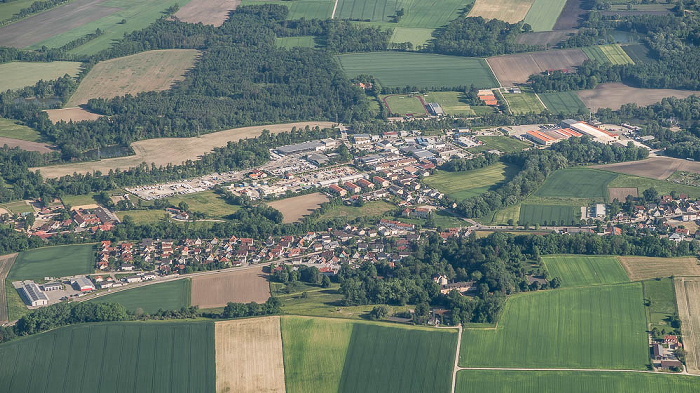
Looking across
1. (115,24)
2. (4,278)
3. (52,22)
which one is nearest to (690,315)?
(4,278)

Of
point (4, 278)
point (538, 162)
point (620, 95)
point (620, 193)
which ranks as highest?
point (4, 278)

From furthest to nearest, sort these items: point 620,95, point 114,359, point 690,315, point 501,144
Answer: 1. point 620,95
2. point 501,144
3. point 690,315
4. point 114,359

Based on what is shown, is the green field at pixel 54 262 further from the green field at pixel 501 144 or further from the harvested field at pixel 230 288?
the green field at pixel 501 144

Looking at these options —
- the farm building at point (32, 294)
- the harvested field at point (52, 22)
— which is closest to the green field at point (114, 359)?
the farm building at point (32, 294)

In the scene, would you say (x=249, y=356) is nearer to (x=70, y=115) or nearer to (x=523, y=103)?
(x=70, y=115)

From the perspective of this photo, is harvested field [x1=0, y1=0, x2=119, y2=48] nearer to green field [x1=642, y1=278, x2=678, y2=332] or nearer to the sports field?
the sports field

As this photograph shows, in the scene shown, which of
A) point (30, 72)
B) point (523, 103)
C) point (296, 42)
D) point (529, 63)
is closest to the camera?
point (523, 103)

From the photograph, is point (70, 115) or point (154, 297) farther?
point (70, 115)
